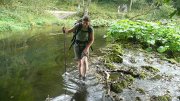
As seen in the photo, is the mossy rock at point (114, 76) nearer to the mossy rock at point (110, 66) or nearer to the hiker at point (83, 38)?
the mossy rock at point (110, 66)

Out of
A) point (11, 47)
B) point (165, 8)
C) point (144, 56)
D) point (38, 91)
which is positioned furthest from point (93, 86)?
point (165, 8)

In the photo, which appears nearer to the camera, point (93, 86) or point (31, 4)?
point (93, 86)

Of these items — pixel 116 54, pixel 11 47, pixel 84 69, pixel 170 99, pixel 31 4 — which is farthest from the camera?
pixel 31 4

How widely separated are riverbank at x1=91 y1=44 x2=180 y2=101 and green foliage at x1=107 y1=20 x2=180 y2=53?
506 millimetres

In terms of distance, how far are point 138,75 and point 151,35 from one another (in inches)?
173

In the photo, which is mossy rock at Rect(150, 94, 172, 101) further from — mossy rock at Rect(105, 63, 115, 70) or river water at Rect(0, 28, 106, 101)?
mossy rock at Rect(105, 63, 115, 70)

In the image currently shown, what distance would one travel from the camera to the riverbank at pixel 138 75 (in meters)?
8.23

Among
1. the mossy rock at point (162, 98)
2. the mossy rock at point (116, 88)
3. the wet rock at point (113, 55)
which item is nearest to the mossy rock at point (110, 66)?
the wet rock at point (113, 55)

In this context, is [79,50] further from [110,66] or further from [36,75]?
[36,75]

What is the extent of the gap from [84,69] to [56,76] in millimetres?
1042

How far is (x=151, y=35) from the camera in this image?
13.9 metres

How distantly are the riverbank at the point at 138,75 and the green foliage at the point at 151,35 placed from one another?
506mm

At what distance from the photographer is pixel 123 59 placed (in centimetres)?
1223

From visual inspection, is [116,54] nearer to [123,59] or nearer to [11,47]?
[123,59]
